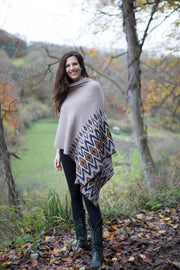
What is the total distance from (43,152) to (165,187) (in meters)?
5.14

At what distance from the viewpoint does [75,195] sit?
2.03 metres

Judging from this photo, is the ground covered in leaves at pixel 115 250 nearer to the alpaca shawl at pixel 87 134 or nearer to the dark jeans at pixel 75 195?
the dark jeans at pixel 75 195

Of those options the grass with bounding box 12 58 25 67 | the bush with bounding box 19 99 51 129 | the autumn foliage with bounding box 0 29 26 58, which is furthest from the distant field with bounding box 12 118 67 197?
the autumn foliage with bounding box 0 29 26 58

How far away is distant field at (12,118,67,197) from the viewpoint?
4840 millimetres

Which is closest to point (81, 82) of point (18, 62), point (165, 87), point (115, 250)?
point (115, 250)

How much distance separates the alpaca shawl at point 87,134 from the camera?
1.80 metres

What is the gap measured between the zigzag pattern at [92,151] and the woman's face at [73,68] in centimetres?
39

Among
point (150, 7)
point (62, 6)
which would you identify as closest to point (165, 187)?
point (150, 7)

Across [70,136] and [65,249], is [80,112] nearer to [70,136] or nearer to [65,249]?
[70,136]

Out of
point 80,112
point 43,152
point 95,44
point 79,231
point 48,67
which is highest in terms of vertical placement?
point 95,44

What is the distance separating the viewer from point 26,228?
2.49 metres

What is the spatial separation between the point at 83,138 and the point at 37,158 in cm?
536

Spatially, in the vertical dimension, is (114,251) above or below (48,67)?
below

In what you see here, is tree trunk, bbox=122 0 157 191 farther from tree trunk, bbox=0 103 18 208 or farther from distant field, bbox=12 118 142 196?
tree trunk, bbox=0 103 18 208
